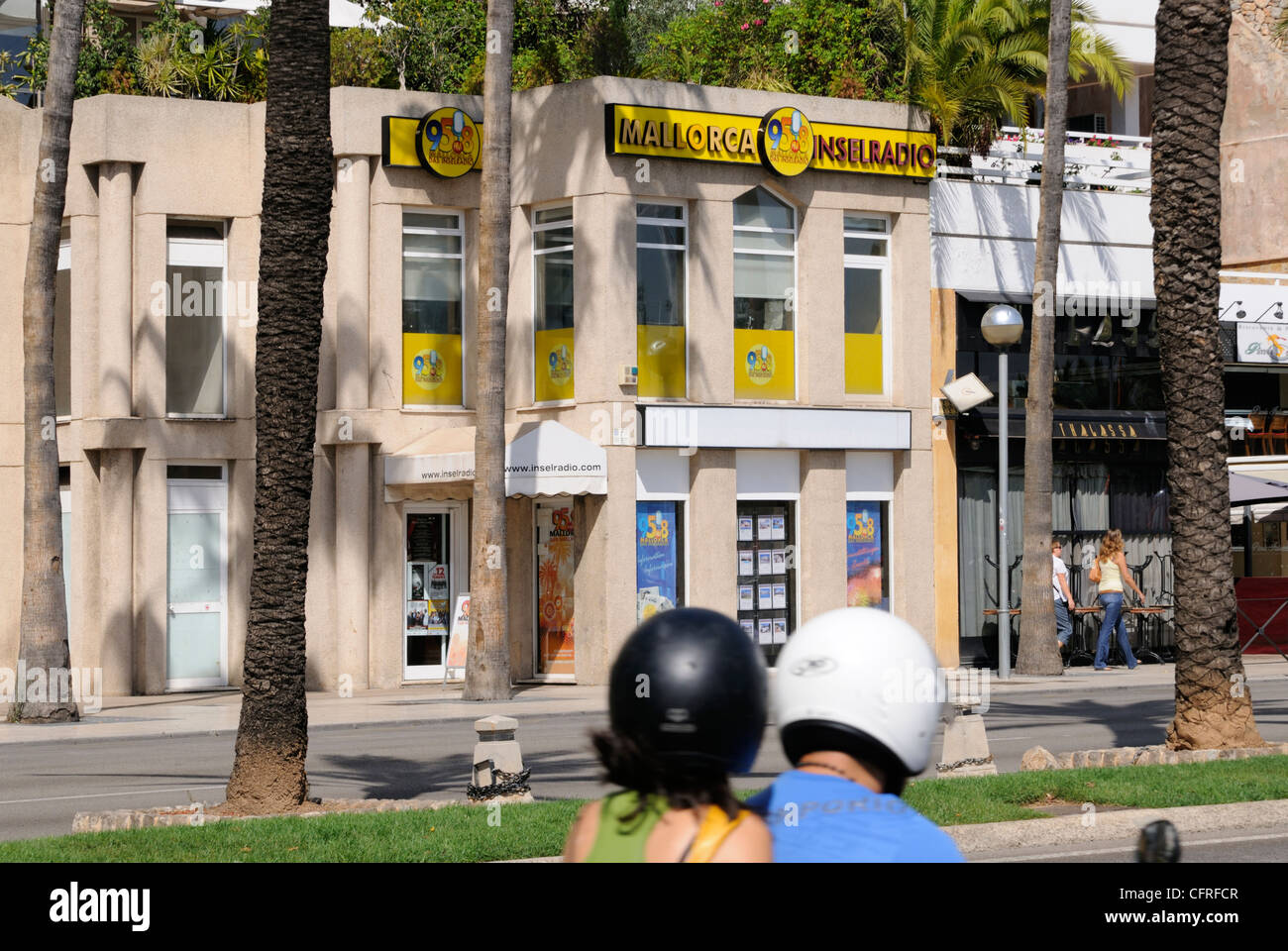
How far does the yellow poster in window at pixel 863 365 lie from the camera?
2705 cm

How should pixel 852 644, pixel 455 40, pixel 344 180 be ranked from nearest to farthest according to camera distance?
pixel 852 644 < pixel 344 180 < pixel 455 40

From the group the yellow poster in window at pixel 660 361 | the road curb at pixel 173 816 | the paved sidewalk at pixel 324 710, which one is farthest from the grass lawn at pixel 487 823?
the yellow poster in window at pixel 660 361

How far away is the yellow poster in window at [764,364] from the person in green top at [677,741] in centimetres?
2261

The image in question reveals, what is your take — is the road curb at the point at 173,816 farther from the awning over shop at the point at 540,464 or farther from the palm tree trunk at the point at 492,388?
the awning over shop at the point at 540,464

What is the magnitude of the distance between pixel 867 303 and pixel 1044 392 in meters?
3.70

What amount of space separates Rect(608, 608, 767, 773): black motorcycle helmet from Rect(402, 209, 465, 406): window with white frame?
22.6 metres

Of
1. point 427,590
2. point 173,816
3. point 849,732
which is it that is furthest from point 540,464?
point 849,732

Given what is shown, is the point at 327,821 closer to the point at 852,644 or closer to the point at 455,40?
the point at 852,644

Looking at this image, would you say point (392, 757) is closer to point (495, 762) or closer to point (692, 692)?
point (495, 762)

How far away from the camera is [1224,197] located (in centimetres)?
3731

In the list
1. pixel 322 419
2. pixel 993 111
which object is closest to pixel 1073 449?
pixel 993 111

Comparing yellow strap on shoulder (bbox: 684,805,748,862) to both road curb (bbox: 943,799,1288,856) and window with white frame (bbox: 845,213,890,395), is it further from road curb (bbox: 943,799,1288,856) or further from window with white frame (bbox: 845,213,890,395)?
window with white frame (bbox: 845,213,890,395)

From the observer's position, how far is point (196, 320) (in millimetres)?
25688
